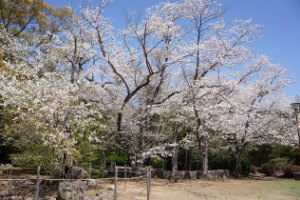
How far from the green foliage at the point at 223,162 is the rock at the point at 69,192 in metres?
13.5

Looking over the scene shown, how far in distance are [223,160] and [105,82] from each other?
37.0 ft

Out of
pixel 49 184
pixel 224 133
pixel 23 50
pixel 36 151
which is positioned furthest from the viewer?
pixel 224 133

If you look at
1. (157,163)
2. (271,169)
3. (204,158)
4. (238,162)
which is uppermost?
(204,158)

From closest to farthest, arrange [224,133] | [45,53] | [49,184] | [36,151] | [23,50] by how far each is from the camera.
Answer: [36,151] < [49,184] < [23,50] < [45,53] < [224,133]

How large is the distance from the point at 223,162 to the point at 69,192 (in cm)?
1422

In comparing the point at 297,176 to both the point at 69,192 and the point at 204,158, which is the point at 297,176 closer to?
the point at 204,158

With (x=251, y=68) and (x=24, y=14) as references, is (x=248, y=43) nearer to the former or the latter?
(x=251, y=68)

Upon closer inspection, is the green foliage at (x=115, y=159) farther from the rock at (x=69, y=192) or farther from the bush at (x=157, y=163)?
the rock at (x=69, y=192)

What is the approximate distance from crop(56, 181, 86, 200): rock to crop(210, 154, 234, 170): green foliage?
1353 cm

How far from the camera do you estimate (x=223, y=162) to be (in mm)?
18250

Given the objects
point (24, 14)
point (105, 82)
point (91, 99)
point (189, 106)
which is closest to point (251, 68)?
point (189, 106)

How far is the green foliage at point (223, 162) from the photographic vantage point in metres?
18.2

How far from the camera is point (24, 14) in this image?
16.1 m

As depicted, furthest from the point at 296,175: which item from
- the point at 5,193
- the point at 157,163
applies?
the point at 5,193
